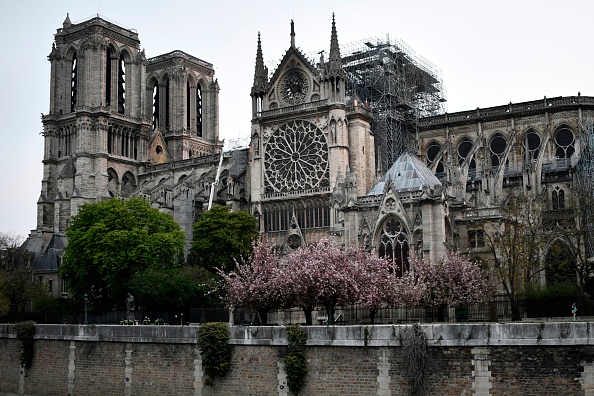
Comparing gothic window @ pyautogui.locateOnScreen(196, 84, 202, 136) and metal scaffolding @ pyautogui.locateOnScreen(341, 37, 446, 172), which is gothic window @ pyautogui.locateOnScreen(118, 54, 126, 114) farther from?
metal scaffolding @ pyautogui.locateOnScreen(341, 37, 446, 172)

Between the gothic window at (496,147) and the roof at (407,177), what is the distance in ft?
48.4

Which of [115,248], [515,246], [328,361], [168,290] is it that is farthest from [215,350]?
[115,248]

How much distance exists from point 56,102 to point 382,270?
182 feet

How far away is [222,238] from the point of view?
55.3 m

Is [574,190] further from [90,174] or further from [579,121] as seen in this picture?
[90,174]

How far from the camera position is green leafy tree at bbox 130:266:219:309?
45.7m

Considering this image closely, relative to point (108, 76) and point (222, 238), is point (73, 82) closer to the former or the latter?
point (108, 76)

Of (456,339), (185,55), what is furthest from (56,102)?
(456,339)

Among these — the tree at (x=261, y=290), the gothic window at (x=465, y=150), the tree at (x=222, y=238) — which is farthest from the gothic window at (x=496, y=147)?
the tree at (x=261, y=290)

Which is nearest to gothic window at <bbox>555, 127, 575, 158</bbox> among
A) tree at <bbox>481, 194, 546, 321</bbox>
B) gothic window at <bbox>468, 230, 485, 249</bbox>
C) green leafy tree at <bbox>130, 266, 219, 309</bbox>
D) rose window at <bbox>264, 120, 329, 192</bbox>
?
tree at <bbox>481, 194, 546, 321</bbox>

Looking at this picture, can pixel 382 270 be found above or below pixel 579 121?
below

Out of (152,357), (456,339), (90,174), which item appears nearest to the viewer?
(456,339)

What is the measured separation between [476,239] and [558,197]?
1186cm

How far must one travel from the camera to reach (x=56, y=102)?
81625 millimetres
